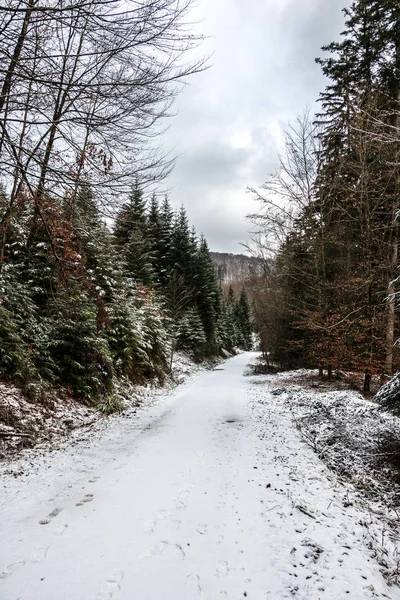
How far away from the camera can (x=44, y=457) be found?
4.94 meters

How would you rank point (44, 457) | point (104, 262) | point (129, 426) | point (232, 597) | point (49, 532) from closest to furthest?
point (232, 597) → point (49, 532) → point (44, 457) → point (129, 426) → point (104, 262)

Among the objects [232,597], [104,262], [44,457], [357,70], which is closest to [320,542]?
[232,597]

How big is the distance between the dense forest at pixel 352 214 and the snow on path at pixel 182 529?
6.02 m

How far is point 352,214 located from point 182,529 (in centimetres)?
1359

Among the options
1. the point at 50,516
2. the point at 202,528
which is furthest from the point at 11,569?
the point at 202,528

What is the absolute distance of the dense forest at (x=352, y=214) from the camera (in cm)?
978

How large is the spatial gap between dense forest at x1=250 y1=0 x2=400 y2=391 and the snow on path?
6.02 meters

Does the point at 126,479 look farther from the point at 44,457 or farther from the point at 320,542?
the point at 320,542

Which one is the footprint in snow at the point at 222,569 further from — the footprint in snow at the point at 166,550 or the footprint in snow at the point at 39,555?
the footprint in snow at the point at 39,555

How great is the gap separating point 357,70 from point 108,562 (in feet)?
59.0

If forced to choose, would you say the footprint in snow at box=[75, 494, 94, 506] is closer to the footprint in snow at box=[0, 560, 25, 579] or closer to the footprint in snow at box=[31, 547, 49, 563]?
the footprint in snow at box=[31, 547, 49, 563]

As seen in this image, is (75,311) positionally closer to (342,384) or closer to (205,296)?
(342,384)

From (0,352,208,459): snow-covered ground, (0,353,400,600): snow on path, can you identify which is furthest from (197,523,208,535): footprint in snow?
(0,352,208,459): snow-covered ground

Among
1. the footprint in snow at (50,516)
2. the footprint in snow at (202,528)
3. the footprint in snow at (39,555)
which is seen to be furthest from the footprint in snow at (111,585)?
the footprint in snow at (50,516)
